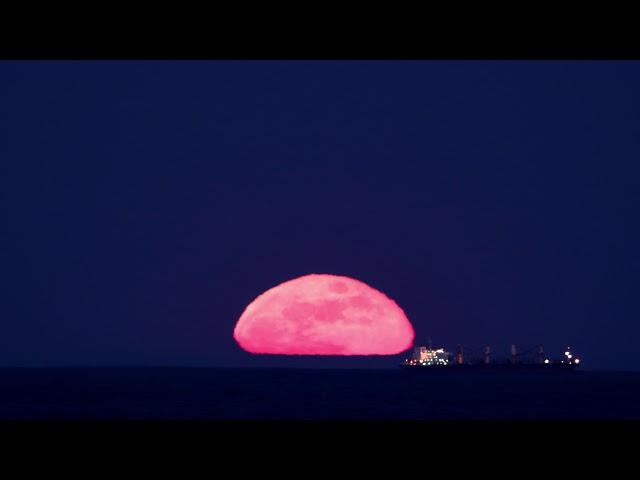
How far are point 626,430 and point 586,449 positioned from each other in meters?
0.35
